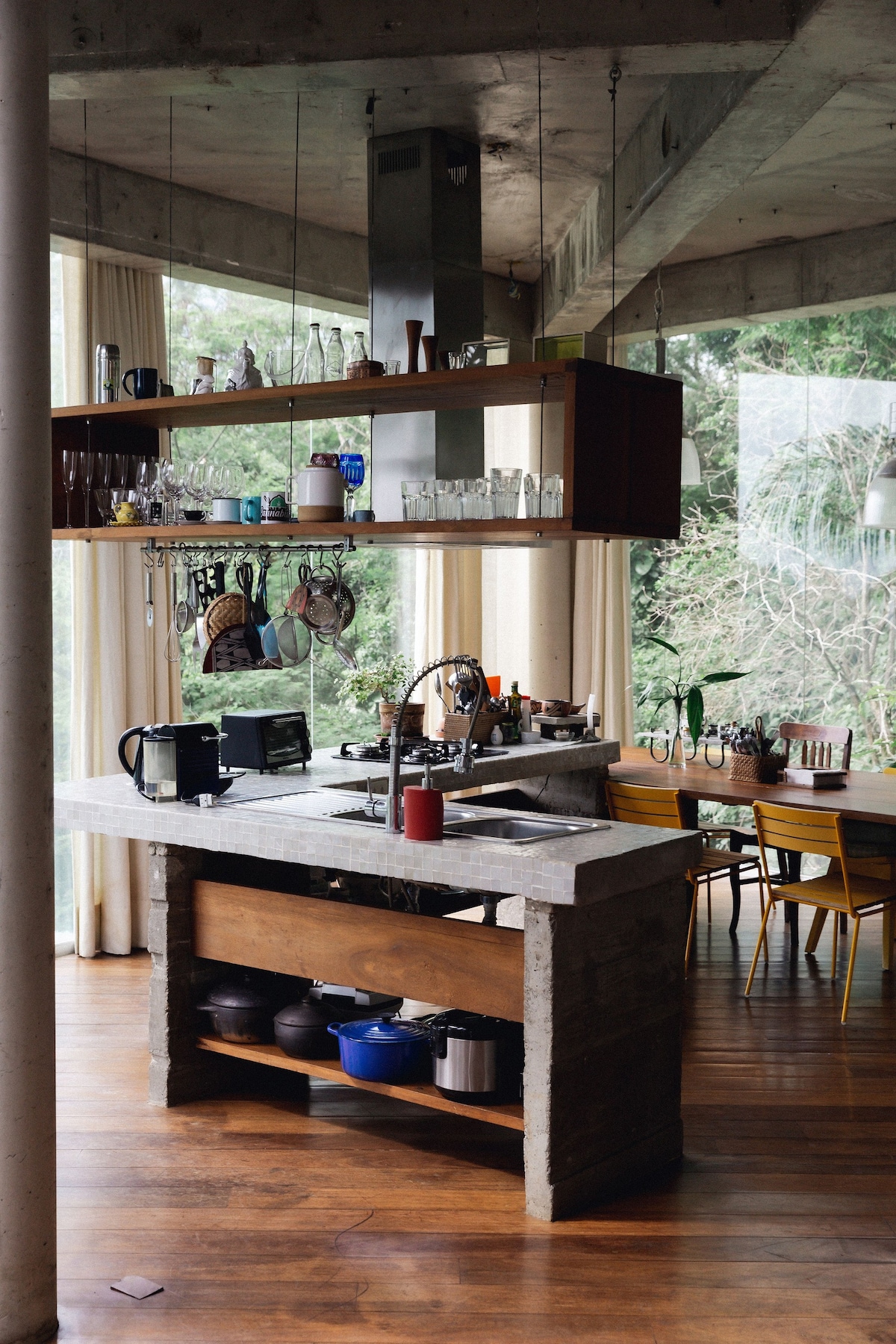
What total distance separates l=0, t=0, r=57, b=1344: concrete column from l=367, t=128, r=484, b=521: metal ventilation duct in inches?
83.8

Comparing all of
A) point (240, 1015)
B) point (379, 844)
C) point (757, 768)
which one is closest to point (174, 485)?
point (379, 844)

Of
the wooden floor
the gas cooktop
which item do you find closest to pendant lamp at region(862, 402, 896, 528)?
the gas cooktop

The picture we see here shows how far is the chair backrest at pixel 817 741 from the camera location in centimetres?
682

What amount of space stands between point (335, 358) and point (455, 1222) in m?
2.71

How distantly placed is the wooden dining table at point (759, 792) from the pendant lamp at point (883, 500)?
1.27 metres

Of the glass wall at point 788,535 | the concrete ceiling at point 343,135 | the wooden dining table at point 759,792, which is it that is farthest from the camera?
the glass wall at point 788,535

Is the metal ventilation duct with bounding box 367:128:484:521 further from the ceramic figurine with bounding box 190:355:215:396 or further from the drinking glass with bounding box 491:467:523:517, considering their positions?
the drinking glass with bounding box 491:467:523:517

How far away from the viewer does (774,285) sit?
23.4ft

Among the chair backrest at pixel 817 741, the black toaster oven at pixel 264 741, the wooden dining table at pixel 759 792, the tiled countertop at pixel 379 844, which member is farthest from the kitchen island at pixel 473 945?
the chair backrest at pixel 817 741

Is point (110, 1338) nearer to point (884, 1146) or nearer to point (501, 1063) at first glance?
point (501, 1063)

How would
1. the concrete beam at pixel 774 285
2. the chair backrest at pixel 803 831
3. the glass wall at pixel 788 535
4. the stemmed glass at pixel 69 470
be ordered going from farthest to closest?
the glass wall at pixel 788 535 < the concrete beam at pixel 774 285 < the chair backrest at pixel 803 831 < the stemmed glass at pixel 69 470

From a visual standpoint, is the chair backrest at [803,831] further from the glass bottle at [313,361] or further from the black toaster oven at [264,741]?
the glass bottle at [313,361]

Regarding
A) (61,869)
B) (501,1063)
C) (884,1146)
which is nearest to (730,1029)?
(884,1146)

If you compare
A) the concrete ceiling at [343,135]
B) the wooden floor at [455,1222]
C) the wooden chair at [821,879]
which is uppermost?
the concrete ceiling at [343,135]
